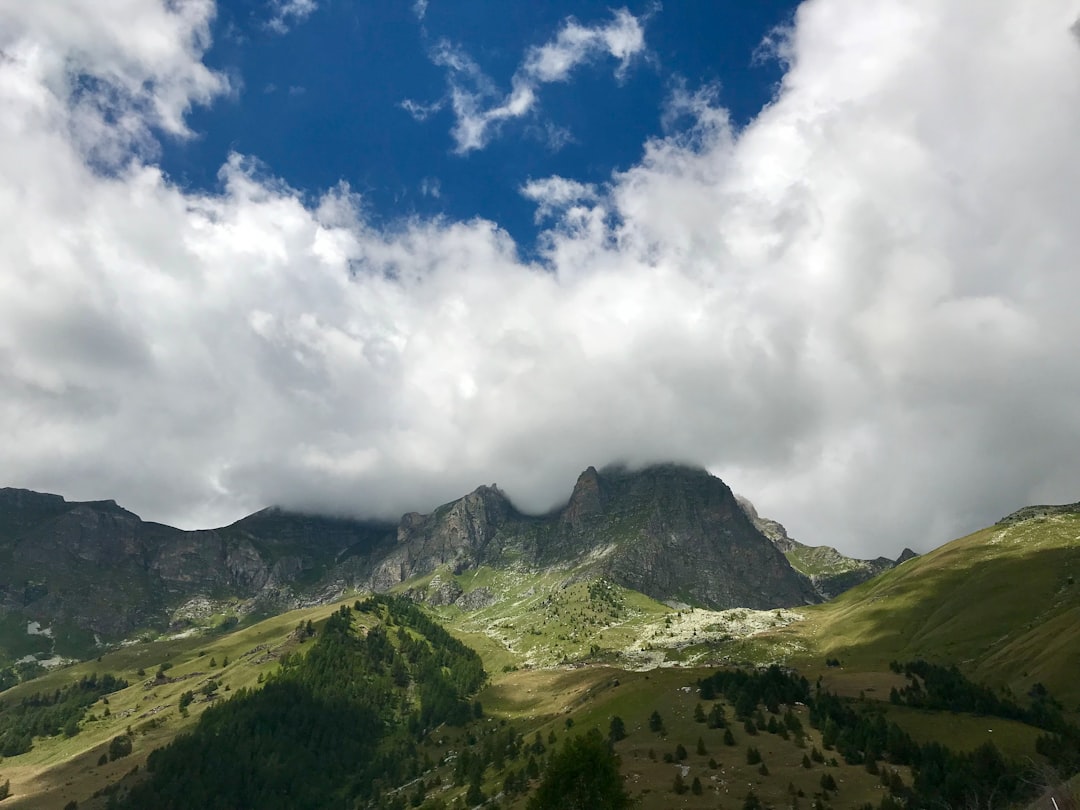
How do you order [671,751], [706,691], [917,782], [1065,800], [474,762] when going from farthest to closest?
[474,762], [706,691], [671,751], [917,782], [1065,800]

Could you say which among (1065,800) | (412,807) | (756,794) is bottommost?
(412,807)

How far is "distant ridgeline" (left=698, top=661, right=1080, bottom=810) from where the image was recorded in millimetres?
84875

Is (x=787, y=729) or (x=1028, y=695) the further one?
(x=1028, y=695)

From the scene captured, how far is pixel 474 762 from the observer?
170 metres

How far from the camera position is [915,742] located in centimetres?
11244

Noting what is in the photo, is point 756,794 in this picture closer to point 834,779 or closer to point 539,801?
point 834,779

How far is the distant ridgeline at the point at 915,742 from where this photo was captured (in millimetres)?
84875

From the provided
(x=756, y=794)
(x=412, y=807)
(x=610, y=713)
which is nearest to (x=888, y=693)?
(x=610, y=713)

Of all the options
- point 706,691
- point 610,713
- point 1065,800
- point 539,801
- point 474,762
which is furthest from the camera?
point 474,762

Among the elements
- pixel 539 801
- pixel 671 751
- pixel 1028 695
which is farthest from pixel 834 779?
pixel 1028 695

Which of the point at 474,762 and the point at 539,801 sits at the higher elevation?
the point at 539,801

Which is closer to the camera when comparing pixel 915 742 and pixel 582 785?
pixel 582 785

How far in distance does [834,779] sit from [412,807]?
11126 cm

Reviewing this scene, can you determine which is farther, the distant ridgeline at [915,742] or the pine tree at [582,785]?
the distant ridgeline at [915,742]
